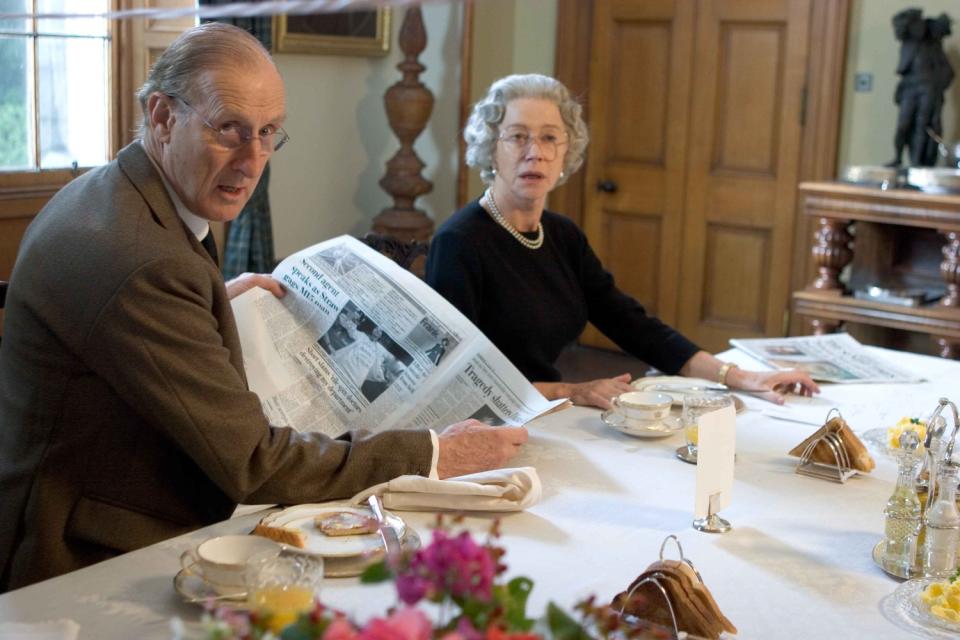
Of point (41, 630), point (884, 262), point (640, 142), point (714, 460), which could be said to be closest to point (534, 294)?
point (714, 460)

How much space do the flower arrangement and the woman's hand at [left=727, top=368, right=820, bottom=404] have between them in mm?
1513

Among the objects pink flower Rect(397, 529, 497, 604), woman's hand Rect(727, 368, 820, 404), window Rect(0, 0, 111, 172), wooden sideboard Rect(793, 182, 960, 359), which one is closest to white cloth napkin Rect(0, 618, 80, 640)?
pink flower Rect(397, 529, 497, 604)

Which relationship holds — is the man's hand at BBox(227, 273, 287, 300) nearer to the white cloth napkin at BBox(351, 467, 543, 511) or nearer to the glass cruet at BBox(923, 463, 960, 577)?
the white cloth napkin at BBox(351, 467, 543, 511)

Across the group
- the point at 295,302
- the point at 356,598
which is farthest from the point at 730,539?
the point at 295,302

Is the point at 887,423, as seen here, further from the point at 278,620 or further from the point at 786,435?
the point at 278,620

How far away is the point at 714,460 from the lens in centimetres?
151

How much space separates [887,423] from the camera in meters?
2.03

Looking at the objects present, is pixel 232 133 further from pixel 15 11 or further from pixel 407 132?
pixel 407 132

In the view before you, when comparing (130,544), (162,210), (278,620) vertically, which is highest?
(162,210)

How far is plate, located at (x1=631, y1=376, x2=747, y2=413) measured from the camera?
2.14 metres

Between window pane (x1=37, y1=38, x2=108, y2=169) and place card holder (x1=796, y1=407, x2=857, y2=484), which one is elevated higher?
window pane (x1=37, y1=38, x2=108, y2=169)

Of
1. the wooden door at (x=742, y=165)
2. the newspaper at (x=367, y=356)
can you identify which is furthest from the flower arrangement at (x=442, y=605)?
the wooden door at (x=742, y=165)

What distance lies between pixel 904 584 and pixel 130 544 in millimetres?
904

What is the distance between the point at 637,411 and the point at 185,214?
2.57ft
